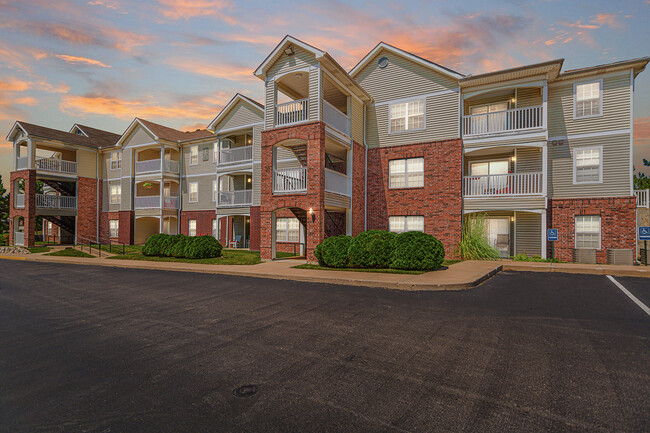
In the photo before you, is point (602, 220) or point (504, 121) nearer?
point (602, 220)

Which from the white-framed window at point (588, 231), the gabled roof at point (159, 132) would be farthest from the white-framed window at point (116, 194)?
the white-framed window at point (588, 231)

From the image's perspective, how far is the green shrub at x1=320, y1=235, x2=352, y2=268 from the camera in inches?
535

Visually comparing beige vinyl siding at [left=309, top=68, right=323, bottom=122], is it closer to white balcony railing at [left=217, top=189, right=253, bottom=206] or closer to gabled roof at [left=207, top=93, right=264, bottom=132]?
gabled roof at [left=207, top=93, right=264, bottom=132]

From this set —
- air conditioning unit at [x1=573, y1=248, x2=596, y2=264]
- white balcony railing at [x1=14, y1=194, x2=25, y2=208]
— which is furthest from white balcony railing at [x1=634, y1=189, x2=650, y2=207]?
white balcony railing at [x1=14, y1=194, x2=25, y2=208]

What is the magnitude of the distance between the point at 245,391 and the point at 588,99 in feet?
69.4

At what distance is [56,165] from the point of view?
30.8 m

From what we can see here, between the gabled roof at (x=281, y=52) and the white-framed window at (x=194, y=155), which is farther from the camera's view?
the white-framed window at (x=194, y=155)

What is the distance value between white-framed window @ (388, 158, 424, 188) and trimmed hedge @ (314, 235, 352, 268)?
23.3ft

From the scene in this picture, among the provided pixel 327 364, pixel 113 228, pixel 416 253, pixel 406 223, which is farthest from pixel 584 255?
pixel 113 228

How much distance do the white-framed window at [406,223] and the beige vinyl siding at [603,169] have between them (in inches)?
268

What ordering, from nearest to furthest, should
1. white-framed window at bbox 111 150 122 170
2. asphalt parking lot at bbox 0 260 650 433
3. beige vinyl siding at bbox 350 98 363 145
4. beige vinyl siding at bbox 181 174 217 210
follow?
asphalt parking lot at bbox 0 260 650 433
beige vinyl siding at bbox 350 98 363 145
beige vinyl siding at bbox 181 174 217 210
white-framed window at bbox 111 150 122 170

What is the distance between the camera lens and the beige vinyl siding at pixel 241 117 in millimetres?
24508

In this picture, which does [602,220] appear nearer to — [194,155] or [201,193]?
[201,193]

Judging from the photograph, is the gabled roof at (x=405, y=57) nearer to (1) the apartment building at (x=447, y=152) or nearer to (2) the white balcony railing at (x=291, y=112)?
(1) the apartment building at (x=447, y=152)
